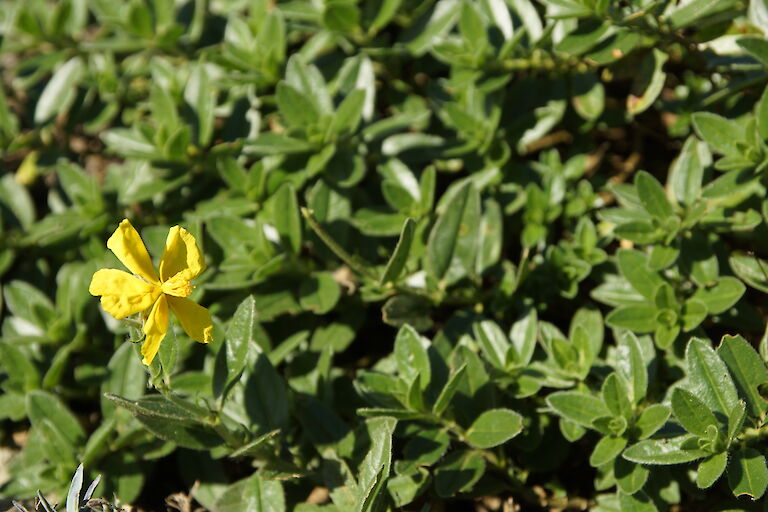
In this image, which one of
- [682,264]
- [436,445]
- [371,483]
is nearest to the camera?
[371,483]

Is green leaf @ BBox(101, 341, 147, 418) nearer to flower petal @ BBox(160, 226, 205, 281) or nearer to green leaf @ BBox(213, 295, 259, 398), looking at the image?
green leaf @ BBox(213, 295, 259, 398)

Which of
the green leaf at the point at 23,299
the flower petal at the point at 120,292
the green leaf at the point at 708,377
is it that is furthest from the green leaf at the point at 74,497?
the green leaf at the point at 708,377

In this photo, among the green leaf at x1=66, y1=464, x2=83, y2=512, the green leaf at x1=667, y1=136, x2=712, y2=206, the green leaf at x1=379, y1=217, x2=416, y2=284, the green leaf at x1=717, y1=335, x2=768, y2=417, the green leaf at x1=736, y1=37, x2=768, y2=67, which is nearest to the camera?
the green leaf at x1=66, y1=464, x2=83, y2=512

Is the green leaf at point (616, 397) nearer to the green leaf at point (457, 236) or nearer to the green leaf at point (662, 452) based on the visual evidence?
the green leaf at point (662, 452)

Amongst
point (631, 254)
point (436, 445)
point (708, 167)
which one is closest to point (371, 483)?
point (436, 445)

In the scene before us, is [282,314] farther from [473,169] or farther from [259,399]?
[473,169]

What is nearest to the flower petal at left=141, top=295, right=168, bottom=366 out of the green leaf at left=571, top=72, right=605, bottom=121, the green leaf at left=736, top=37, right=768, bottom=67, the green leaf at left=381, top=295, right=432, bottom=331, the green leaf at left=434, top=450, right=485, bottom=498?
the green leaf at left=381, top=295, right=432, bottom=331

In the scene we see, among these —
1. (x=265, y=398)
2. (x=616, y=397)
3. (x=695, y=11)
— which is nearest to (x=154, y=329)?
(x=265, y=398)
